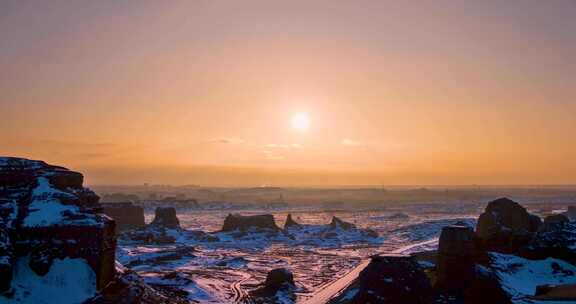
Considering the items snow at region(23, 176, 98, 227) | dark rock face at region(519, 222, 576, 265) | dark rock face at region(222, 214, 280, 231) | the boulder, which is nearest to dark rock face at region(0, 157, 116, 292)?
snow at region(23, 176, 98, 227)

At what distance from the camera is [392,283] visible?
3494cm

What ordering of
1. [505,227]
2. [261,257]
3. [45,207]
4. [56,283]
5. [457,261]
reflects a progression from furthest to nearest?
[261,257], [505,227], [457,261], [45,207], [56,283]

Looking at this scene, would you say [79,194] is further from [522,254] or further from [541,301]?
[522,254]

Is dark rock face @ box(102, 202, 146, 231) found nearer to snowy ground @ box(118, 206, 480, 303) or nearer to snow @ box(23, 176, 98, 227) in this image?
snowy ground @ box(118, 206, 480, 303)

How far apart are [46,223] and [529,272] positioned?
42.9 metres

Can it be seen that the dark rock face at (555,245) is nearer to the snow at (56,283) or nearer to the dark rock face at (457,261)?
the dark rock face at (457,261)

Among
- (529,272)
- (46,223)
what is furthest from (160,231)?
(529,272)

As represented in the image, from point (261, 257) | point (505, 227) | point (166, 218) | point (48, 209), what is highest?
point (48, 209)

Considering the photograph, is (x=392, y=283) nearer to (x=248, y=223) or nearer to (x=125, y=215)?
(x=248, y=223)

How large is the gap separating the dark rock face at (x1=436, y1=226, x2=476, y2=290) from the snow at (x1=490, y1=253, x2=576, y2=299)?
130 inches

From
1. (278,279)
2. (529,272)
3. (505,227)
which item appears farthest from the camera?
(505,227)

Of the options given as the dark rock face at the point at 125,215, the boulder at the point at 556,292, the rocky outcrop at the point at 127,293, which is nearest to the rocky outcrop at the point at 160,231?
the dark rock face at the point at 125,215

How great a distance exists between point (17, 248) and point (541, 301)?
3901cm

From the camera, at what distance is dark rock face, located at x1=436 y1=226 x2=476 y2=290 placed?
45906mm
